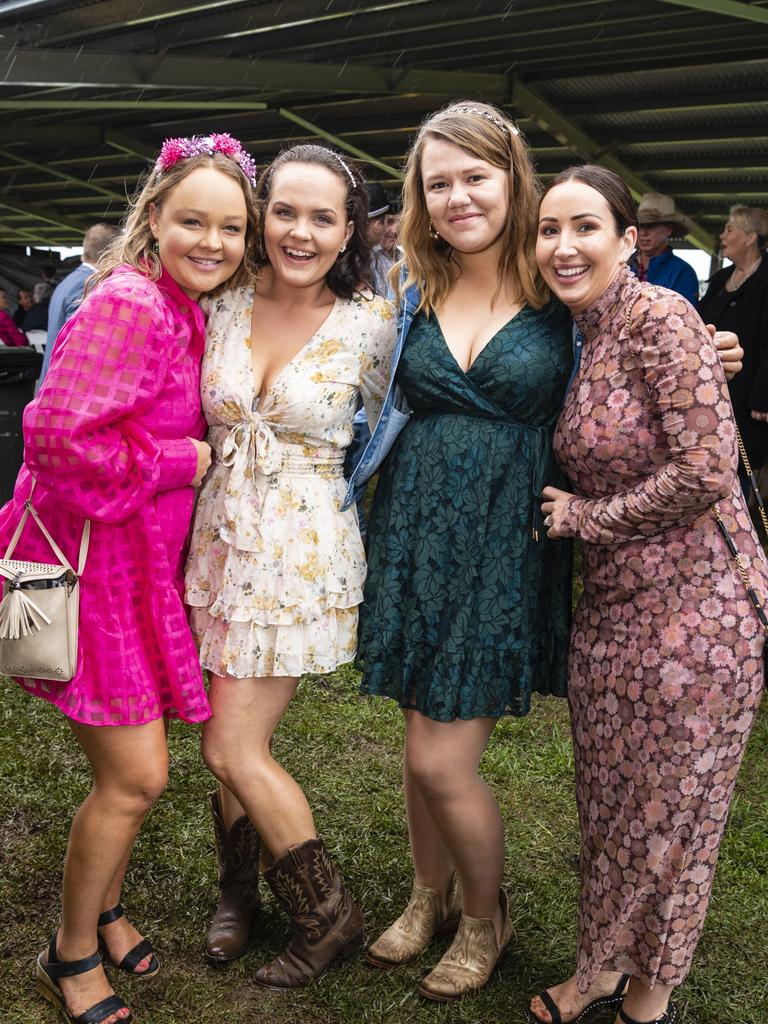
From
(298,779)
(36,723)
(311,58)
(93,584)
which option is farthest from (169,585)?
(311,58)

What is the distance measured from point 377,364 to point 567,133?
536cm

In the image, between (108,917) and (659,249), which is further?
(659,249)

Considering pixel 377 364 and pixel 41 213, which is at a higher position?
pixel 41 213

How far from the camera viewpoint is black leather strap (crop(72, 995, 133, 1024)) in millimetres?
2459

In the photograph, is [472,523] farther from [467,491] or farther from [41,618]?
[41,618]

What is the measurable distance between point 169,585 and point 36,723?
2.18 metres

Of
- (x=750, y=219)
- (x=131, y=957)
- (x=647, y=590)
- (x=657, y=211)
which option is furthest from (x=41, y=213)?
(x=647, y=590)

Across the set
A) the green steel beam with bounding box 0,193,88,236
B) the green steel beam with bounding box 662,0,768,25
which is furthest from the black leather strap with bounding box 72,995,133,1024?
the green steel beam with bounding box 0,193,88,236

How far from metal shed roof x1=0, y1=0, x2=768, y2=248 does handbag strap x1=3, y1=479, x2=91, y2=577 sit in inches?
147

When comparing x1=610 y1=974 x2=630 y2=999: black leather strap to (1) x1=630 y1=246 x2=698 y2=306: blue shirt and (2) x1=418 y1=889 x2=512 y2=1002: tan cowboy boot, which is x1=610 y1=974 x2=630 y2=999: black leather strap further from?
(1) x1=630 y1=246 x2=698 y2=306: blue shirt

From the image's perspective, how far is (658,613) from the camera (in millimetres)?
2223

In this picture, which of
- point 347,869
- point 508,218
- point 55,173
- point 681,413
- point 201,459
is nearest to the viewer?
point 681,413

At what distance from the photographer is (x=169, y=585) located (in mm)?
2391

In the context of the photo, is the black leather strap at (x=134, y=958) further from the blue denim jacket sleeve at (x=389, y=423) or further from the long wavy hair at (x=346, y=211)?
the long wavy hair at (x=346, y=211)
